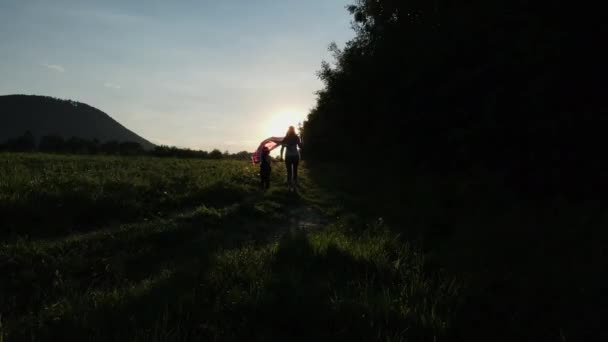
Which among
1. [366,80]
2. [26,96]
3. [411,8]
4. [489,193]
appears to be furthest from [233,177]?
[26,96]

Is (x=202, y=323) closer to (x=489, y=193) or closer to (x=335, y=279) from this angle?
(x=335, y=279)

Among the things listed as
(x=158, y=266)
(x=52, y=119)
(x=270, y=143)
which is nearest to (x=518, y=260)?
(x=158, y=266)

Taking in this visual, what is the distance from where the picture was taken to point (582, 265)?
440cm

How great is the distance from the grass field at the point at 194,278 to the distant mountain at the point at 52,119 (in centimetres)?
11554

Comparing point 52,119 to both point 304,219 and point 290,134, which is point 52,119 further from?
point 304,219

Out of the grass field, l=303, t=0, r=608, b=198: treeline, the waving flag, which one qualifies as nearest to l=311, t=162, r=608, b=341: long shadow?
the grass field

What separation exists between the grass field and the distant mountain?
379 feet

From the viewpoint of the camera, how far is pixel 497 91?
9344mm

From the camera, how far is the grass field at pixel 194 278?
270 cm

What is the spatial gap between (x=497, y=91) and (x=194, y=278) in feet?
31.4

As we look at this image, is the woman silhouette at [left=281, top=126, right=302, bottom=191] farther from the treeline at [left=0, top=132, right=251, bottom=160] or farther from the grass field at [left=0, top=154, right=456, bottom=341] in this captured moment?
the treeline at [left=0, top=132, right=251, bottom=160]

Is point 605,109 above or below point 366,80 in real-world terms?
below

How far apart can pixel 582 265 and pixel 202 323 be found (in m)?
4.95

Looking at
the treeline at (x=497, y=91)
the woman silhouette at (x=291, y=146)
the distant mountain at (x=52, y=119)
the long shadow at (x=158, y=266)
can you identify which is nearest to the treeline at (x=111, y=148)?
the woman silhouette at (x=291, y=146)
